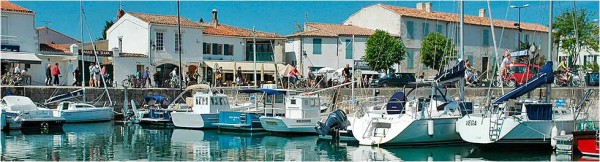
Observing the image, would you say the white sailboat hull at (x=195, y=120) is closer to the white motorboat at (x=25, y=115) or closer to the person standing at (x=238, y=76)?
the white motorboat at (x=25, y=115)

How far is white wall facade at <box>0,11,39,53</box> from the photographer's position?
160ft

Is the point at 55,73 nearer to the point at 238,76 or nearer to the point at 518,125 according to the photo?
the point at 238,76

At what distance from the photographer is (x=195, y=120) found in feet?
131

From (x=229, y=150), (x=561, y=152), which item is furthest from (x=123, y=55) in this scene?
(x=561, y=152)

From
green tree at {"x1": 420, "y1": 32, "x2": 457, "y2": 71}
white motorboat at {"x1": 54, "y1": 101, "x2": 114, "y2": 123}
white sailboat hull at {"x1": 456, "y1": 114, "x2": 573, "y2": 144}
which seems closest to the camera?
white sailboat hull at {"x1": 456, "y1": 114, "x2": 573, "y2": 144}

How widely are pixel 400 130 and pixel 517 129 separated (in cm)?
403

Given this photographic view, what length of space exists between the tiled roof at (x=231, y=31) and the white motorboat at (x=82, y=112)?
17412 mm

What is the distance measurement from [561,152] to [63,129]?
2395 centimetres

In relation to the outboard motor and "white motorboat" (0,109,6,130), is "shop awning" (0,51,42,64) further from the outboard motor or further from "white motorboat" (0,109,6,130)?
the outboard motor

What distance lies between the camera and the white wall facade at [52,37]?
6538cm

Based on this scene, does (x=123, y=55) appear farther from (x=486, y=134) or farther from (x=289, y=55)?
(x=486, y=134)

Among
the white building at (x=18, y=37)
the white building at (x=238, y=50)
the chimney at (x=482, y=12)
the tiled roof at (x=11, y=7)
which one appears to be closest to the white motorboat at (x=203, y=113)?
the white building at (x=18, y=37)

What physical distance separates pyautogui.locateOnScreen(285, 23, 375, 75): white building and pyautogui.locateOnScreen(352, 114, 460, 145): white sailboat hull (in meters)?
31.5

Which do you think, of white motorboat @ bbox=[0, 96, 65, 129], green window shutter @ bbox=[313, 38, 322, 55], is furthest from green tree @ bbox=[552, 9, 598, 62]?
white motorboat @ bbox=[0, 96, 65, 129]
